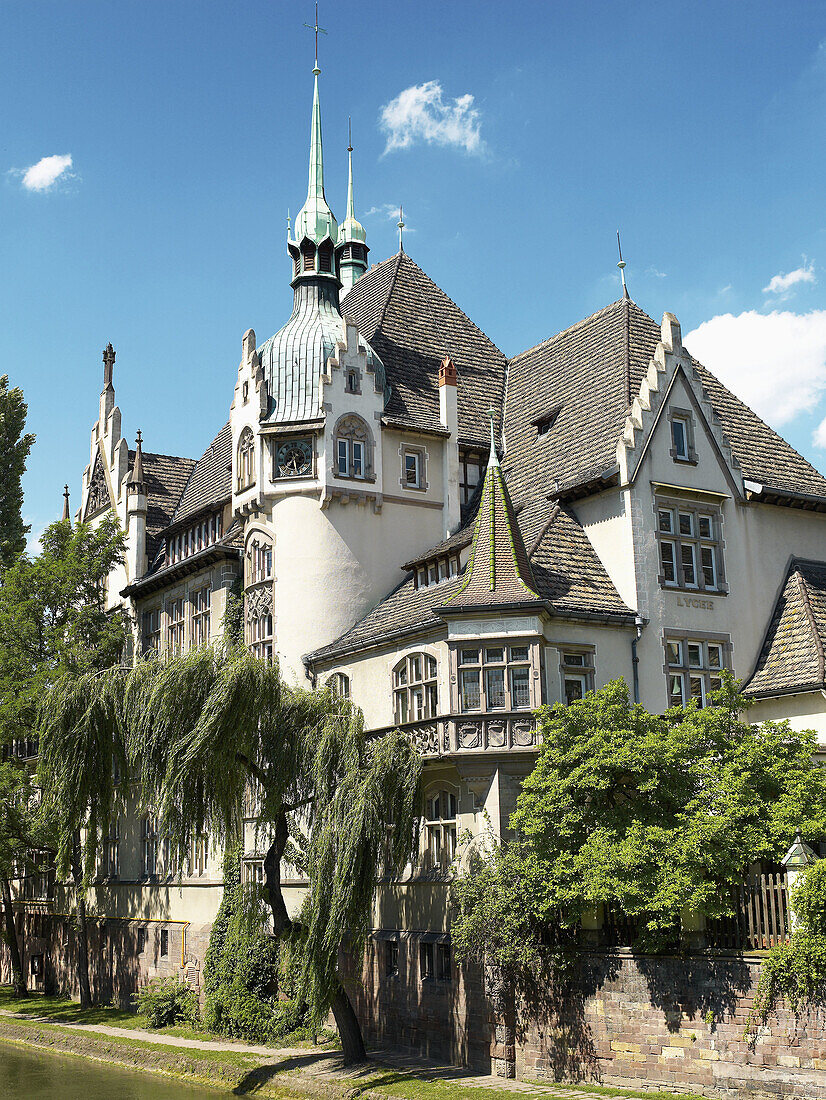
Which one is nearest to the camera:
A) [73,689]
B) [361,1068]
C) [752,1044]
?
[752,1044]

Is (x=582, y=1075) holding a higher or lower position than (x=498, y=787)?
lower

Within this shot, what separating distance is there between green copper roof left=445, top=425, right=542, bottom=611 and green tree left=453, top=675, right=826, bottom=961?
131 inches

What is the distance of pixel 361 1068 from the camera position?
26.5 meters

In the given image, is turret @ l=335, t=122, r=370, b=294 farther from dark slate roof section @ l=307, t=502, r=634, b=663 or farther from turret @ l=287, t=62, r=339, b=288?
dark slate roof section @ l=307, t=502, r=634, b=663

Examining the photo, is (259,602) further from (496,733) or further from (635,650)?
(635,650)

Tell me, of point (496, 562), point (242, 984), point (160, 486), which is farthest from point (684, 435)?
point (160, 486)

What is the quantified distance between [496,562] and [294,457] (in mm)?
9522

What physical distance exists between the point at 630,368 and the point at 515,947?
17047 mm

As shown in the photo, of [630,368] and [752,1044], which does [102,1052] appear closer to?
[752,1044]

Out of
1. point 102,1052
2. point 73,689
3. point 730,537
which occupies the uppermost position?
point 730,537

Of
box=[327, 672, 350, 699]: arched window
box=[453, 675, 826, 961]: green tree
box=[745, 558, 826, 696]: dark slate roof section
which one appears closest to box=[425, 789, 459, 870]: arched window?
box=[453, 675, 826, 961]: green tree

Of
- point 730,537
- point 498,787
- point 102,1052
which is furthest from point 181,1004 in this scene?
point 730,537

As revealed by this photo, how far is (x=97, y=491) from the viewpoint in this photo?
53.5 metres

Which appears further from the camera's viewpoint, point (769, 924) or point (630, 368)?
point (630, 368)
